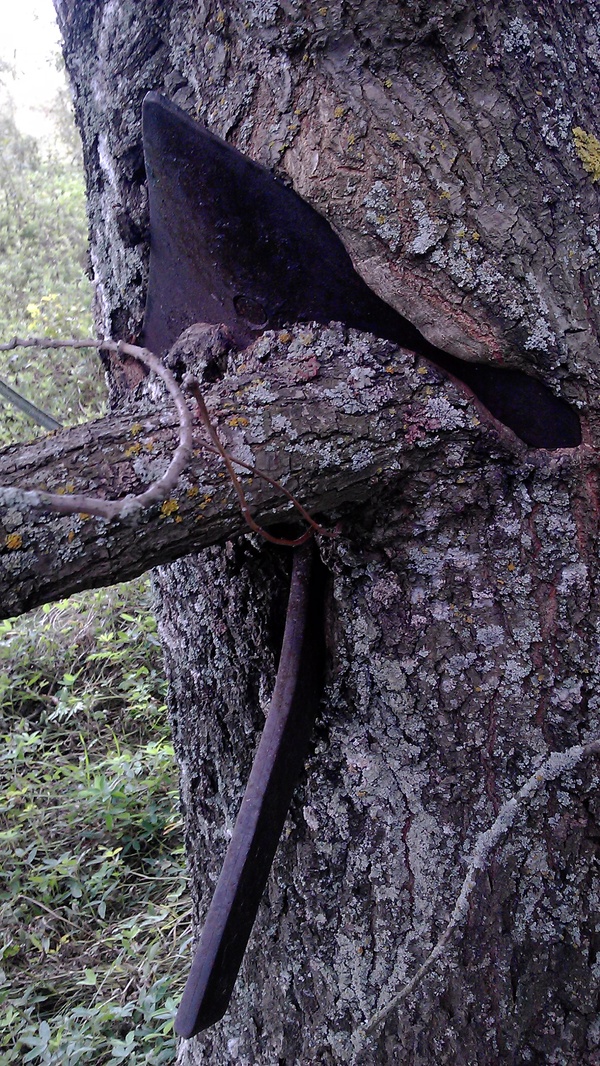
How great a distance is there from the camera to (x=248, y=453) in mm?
867

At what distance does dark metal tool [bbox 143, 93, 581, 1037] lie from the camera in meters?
0.95

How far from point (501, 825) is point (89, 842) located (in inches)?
71.4

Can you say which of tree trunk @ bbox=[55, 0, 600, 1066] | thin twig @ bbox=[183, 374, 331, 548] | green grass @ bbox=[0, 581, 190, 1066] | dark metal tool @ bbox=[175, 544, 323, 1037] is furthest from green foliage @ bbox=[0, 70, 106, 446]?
thin twig @ bbox=[183, 374, 331, 548]

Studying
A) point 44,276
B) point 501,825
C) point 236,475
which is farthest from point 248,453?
point 44,276

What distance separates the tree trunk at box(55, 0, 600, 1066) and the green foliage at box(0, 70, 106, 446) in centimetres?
334

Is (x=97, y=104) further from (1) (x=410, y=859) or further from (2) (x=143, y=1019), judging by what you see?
(2) (x=143, y=1019)

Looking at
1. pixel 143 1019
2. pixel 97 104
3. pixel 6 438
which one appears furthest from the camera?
pixel 6 438

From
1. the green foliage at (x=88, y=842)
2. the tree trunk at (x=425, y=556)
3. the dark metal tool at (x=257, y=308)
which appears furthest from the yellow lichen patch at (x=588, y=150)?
Answer: the green foliage at (x=88, y=842)

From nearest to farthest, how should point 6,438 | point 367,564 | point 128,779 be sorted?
point 367,564 → point 128,779 → point 6,438

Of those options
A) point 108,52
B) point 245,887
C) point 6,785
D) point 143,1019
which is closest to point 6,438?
point 6,785

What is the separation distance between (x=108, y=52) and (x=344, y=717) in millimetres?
1014

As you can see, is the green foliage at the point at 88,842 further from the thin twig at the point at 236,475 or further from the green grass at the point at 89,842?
the thin twig at the point at 236,475

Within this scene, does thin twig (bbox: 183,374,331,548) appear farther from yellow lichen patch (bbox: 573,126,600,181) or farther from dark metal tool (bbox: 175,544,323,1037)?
yellow lichen patch (bbox: 573,126,600,181)

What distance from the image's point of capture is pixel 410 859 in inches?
42.4
